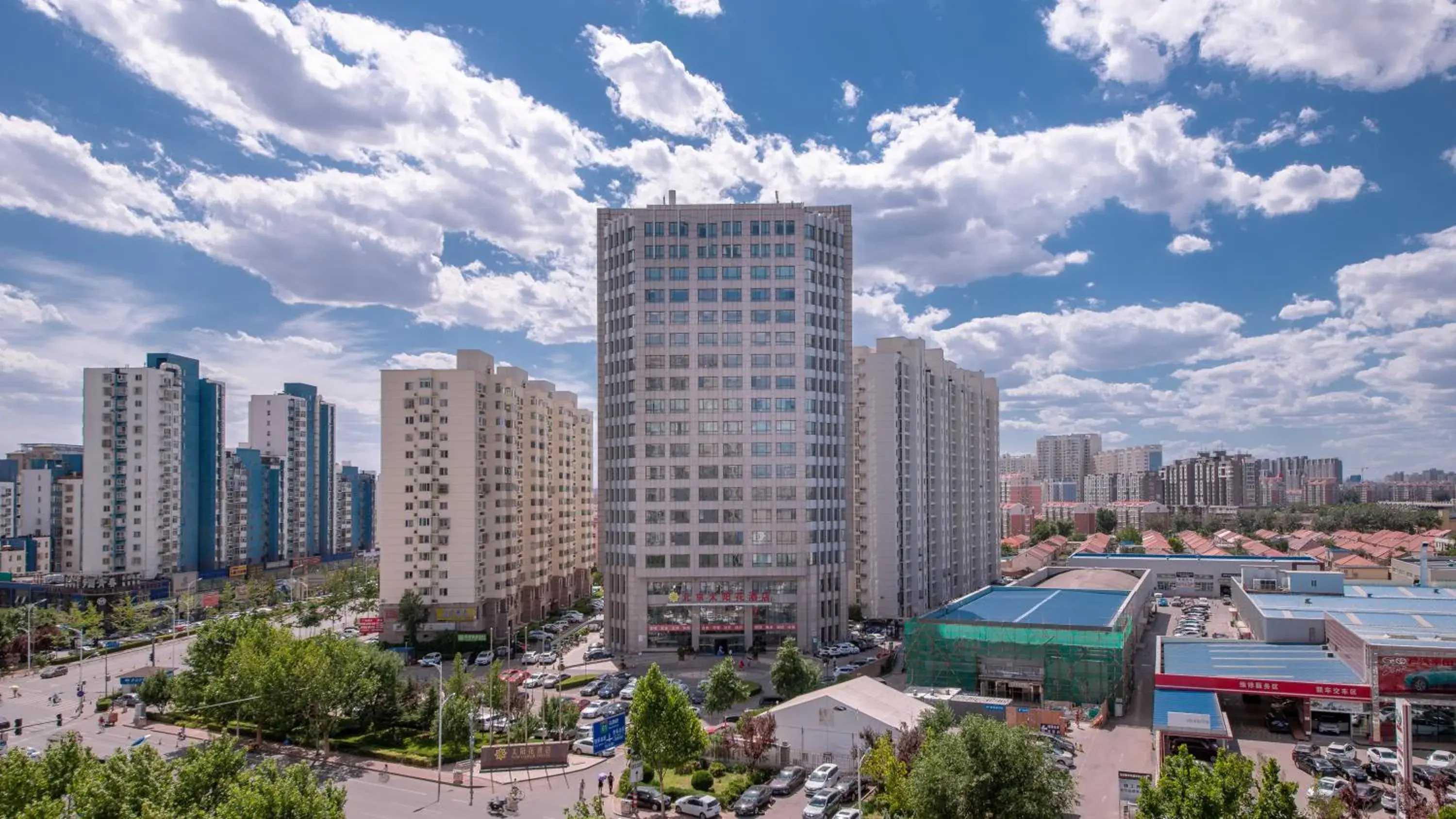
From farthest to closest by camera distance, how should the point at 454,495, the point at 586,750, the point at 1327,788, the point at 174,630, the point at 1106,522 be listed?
the point at 1106,522 → the point at 174,630 → the point at 454,495 → the point at 586,750 → the point at 1327,788

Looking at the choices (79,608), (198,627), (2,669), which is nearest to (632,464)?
(198,627)

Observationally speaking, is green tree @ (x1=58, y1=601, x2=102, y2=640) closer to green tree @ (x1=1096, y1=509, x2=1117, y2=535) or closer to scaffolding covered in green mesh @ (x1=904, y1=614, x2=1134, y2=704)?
scaffolding covered in green mesh @ (x1=904, y1=614, x2=1134, y2=704)

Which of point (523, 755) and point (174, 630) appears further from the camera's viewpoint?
point (174, 630)

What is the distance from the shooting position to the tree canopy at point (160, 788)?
26.4 metres

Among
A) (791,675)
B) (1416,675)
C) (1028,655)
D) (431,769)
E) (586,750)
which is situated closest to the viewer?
(431,769)

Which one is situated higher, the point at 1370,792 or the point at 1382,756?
the point at 1370,792

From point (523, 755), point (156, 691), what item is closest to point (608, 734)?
point (523, 755)

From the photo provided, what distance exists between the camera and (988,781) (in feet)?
94.6

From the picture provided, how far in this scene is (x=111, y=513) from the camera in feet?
317

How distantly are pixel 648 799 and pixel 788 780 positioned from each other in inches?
245

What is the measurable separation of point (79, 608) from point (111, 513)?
1190 centimetres

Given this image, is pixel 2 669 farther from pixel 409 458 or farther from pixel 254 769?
pixel 254 769

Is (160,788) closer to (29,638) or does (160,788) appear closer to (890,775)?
(890,775)

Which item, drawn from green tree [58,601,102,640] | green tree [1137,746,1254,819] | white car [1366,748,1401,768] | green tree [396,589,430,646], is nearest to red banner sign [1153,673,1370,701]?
white car [1366,748,1401,768]
